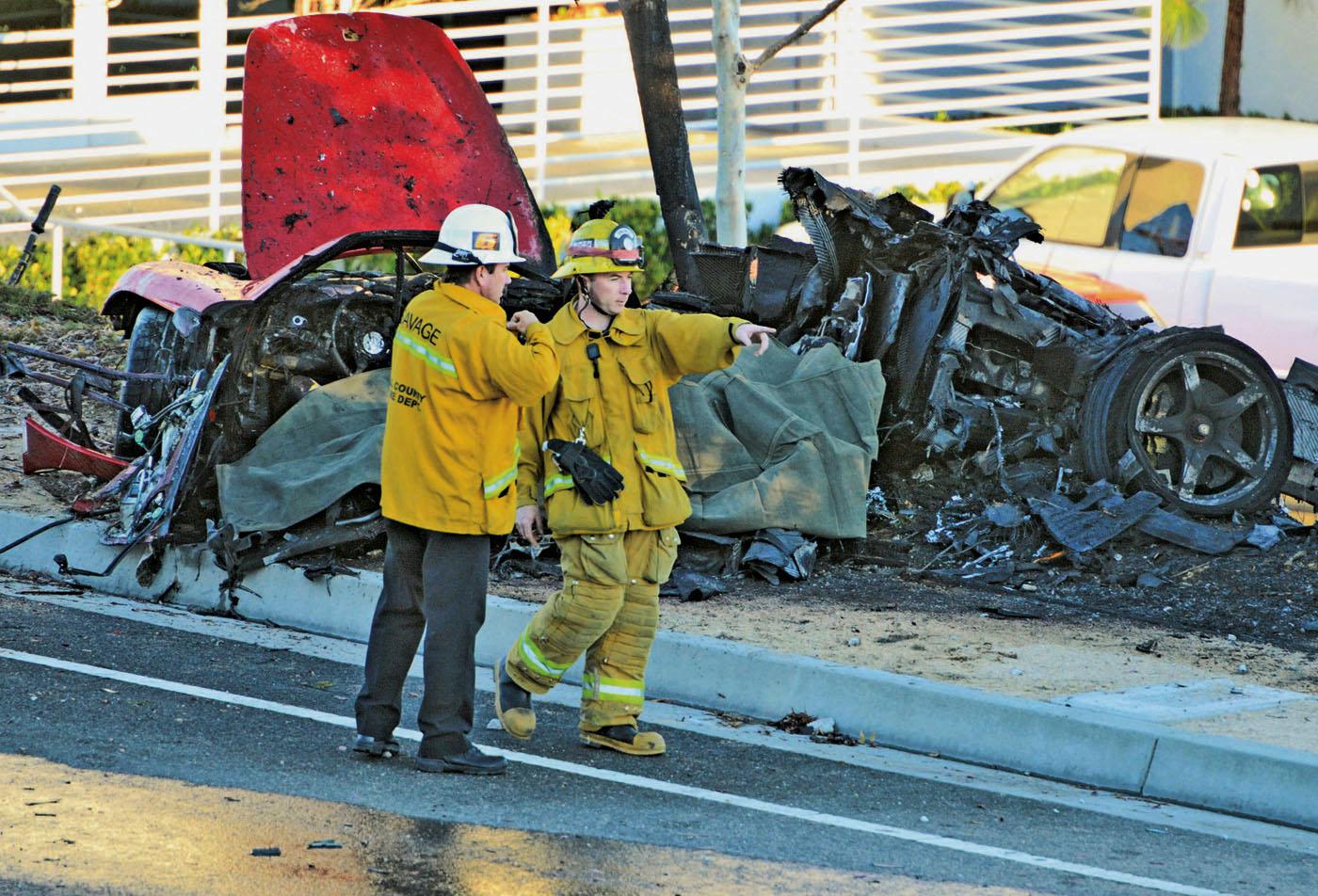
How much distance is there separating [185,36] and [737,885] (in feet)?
58.0

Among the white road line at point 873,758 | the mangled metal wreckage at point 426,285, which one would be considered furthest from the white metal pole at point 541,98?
the white road line at point 873,758

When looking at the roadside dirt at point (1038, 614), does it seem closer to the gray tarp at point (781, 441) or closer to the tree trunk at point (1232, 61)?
the gray tarp at point (781, 441)

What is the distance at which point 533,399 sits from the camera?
583 cm

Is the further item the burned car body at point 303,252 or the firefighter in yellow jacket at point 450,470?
the burned car body at point 303,252

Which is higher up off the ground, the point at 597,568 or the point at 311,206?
the point at 311,206

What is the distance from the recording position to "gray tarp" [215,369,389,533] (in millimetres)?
8570

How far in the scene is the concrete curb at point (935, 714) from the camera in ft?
19.8

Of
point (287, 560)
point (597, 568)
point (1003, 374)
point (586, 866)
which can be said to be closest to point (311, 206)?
point (287, 560)

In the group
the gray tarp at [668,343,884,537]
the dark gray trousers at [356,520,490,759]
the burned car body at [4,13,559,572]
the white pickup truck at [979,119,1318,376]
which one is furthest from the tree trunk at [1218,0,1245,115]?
the dark gray trousers at [356,520,490,759]

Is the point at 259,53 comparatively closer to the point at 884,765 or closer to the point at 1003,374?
the point at 1003,374

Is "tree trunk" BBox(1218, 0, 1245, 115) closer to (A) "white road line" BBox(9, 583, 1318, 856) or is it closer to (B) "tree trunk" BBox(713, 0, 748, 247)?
(B) "tree trunk" BBox(713, 0, 748, 247)

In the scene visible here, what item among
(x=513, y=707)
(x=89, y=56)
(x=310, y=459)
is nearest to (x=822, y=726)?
(x=513, y=707)

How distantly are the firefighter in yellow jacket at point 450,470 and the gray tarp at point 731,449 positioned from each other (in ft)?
8.52

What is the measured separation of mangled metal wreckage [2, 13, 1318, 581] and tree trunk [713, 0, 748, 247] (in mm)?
1863
